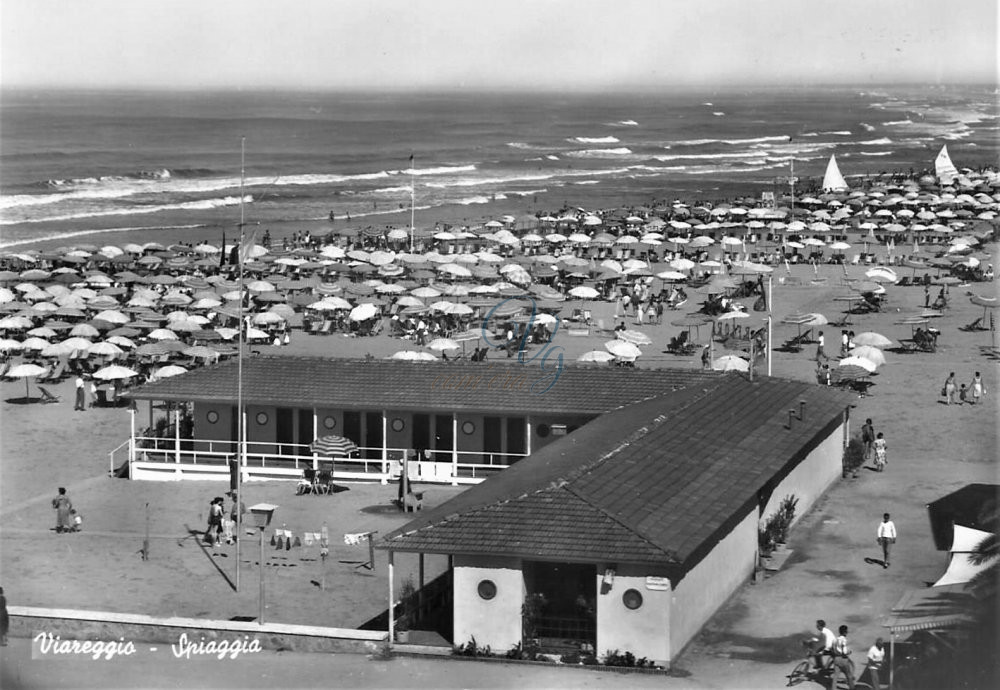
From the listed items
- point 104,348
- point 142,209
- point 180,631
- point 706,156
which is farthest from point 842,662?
point 706,156

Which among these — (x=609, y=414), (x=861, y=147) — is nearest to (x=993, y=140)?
(x=861, y=147)

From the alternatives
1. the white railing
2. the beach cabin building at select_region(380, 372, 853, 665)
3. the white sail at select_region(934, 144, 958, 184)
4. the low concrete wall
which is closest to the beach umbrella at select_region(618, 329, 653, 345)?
the white railing

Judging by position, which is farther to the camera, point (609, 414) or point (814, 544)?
point (609, 414)

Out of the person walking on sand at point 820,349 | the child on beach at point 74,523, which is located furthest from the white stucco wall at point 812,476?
the child on beach at point 74,523

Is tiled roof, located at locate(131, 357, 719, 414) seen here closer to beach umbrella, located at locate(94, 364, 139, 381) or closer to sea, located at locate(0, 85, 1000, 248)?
beach umbrella, located at locate(94, 364, 139, 381)

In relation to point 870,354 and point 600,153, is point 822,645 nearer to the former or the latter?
point 870,354

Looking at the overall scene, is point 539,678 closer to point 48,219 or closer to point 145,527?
point 145,527
